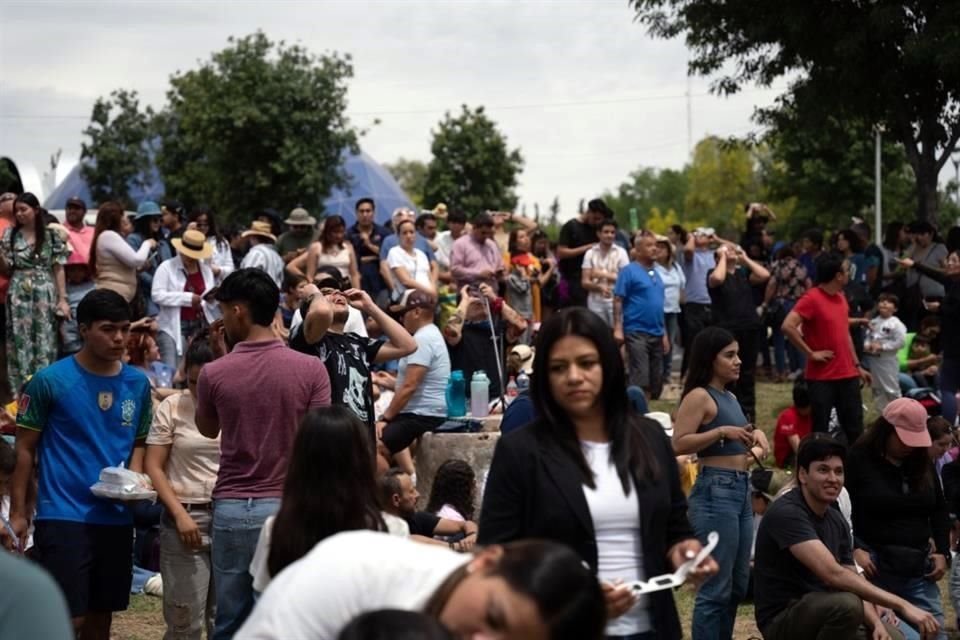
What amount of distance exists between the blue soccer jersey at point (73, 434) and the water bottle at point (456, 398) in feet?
15.7

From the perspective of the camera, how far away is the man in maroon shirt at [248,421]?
623 centimetres

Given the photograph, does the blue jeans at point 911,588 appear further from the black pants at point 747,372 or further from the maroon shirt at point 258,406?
the black pants at point 747,372

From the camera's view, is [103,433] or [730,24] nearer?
[103,433]

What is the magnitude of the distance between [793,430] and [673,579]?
29.1 feet

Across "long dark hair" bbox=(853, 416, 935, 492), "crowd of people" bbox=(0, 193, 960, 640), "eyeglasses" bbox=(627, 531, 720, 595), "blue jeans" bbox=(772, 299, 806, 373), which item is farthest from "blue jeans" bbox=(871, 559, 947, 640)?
"blue jeans" bbox=(772, 299, 806, 373)

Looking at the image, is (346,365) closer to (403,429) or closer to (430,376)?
(430,376)

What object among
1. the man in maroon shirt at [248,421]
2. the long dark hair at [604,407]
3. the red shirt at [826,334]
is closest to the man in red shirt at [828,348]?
the red shirt at [826,334]

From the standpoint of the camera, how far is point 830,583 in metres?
7.40

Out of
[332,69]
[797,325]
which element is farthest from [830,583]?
[332,69]

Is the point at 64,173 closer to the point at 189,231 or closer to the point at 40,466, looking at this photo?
the point at 189,231

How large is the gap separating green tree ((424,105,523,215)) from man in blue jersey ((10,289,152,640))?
40.6 meters

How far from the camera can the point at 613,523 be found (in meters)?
4.58

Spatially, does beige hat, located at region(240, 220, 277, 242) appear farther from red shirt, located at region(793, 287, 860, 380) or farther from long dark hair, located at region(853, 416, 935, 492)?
long dark hair, located at region(853, 416, 935, 492)

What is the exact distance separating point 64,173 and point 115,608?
251 ft
